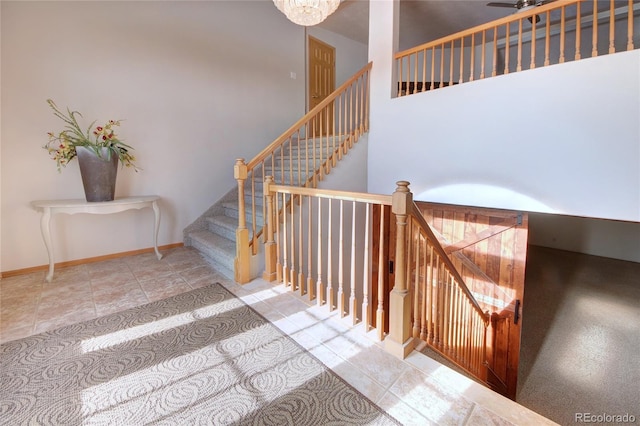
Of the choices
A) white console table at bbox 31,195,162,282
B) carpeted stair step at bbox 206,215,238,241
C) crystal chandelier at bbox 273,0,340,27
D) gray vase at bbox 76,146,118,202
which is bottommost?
carpeted stair step at bbox 206,215,238,241

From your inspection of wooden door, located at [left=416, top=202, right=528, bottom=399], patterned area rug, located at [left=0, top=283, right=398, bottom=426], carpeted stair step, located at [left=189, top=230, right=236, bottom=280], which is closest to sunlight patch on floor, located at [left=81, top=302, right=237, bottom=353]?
patterned area rug, located at [left=0, top=283, right=398, bottom=426]

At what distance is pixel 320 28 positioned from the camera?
5516 millimetres

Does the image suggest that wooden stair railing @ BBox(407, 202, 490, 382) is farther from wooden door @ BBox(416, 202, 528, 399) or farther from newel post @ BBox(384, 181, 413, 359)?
newel post @ BBox(384, 181, 413, 359)

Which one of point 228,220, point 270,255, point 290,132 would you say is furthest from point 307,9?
point 228,220

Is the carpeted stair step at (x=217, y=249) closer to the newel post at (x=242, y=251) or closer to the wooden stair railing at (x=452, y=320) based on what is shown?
the newel post at (x=242, y=251)

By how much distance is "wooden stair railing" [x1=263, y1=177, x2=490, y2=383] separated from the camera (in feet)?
5.58

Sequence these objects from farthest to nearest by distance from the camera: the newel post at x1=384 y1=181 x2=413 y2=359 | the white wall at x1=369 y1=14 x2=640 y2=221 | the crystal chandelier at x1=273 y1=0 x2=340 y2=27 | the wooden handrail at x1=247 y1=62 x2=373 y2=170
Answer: the wooden handrail at x1=247 y1=62 x2=373 y2=170
the crystal chandelier at x1=273 y1=0 x2=340 y2=27
the white wall at x1=369 y1=14 x2=640 y2=221
the newel post at x1=384 y1=181 x2=413 y2=359

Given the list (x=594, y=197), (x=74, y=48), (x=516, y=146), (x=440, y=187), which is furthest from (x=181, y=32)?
(x=594, y=197)

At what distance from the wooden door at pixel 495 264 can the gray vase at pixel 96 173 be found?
12.4 feet

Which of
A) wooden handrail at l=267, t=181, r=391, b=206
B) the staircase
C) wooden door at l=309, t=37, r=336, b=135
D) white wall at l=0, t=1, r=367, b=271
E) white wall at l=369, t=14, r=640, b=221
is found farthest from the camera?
wooden door at l=309, t=37, r=336, b=135

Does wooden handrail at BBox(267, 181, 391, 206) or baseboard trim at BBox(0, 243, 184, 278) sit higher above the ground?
wooden handrail at BBox(267, 181, 391, 206)

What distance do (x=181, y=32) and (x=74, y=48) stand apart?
3.99ft

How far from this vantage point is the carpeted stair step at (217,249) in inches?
118

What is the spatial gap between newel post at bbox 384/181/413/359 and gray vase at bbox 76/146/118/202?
2924mm
